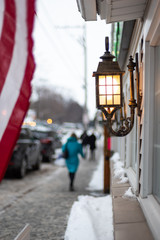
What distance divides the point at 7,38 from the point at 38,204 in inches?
211

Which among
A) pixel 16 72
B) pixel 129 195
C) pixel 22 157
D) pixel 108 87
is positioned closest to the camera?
pixel 16 72

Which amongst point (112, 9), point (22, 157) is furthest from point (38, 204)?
point (112, 9)

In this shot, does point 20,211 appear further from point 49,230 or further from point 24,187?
point 24,187

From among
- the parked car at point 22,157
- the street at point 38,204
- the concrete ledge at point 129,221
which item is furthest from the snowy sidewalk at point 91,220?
the parked car at point 22,157

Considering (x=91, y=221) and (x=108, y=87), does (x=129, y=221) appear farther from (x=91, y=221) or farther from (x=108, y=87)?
(x=91, y=221)

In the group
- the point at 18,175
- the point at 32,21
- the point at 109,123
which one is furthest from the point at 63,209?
the point at 32,21

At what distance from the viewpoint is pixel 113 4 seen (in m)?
3.22

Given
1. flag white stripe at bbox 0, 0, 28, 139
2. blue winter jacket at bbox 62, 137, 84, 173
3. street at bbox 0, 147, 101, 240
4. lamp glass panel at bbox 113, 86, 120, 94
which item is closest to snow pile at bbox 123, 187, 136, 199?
lamp glass panel at bbox 113, 86, 120, 94

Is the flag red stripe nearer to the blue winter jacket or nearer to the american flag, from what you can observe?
the american flag

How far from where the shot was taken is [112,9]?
337 centimetres

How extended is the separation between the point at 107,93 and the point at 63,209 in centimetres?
371

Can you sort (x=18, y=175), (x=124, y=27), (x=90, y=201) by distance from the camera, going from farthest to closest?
(x=18, y=175) → (x=90, y=201) → (x=124, y=27)

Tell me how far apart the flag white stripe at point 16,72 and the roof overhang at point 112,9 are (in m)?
0.86

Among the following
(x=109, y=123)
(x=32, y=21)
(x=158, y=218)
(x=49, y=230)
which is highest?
(x=32, y=21)
